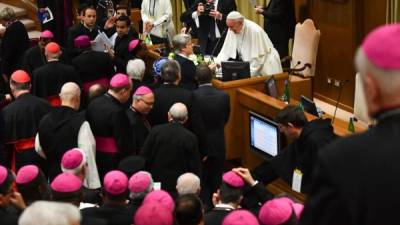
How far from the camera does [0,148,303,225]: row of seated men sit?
10.7ft

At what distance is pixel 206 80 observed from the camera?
612cm

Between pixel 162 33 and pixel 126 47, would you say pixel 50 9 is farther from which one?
pixel 126 47

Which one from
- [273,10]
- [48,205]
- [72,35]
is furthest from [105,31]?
[48,205]

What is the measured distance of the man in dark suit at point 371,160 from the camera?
1.54m

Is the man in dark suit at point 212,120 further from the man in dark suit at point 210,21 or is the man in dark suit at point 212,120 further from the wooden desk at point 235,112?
the man in dark suit at point 210,21

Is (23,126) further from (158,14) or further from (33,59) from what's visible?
(158,14)

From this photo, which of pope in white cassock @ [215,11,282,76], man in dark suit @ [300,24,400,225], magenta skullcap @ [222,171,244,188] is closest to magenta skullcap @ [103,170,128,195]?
magenta skullcap @ [222,171,244,188]

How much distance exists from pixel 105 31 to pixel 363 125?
3856 millimetres

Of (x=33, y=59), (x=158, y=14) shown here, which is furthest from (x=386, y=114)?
(x=158, y=14)

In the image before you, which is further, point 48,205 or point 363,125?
point 363,125

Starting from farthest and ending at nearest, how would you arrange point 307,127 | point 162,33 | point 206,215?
point 162,33 < point 307,127 < point 206,215

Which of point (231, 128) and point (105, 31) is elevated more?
point (105, 31)

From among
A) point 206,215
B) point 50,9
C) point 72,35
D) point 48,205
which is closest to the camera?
point 48,205

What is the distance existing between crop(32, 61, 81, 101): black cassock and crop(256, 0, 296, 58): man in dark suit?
3225 millimetres
